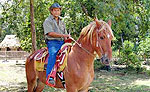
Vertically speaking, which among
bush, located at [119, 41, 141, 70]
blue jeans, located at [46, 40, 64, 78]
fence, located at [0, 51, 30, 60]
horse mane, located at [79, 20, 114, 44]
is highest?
horse mane, located at [79, 20, 114, 44]

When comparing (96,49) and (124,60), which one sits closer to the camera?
(96,49)

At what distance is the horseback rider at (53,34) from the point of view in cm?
431

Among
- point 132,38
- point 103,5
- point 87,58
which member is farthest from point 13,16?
point 132,38

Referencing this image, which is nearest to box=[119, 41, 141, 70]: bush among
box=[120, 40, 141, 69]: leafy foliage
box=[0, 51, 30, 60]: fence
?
box=[120, 40, 141, 69]: leafy foliage

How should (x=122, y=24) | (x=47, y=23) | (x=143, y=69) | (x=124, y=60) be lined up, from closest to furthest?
(x=47, y=23), (x=122, y=24), (x=143, y=69), (x=124, y=60)

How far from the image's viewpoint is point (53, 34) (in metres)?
4.34

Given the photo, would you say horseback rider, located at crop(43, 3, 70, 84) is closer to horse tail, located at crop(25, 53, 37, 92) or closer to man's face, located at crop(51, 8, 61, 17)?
man's face, located at crop(51, 8, 61, 17)

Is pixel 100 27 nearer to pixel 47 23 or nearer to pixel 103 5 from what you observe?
pixel 47 23

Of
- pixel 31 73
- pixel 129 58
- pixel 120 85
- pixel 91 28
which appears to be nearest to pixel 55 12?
pixel 91 28

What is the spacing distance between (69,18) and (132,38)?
11955mm

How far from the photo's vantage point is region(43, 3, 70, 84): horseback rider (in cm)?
431

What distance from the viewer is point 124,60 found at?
16.1 meters

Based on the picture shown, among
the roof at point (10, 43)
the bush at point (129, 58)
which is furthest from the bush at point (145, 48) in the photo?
the roof at point (10, 43)

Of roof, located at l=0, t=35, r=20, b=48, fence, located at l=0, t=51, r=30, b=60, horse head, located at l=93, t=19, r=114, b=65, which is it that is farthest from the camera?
roof, located at l=0, t=35, r=20, b=48
